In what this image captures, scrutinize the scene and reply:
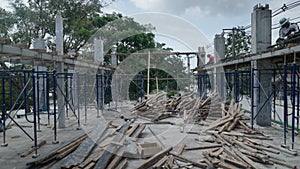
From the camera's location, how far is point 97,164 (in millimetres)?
5168

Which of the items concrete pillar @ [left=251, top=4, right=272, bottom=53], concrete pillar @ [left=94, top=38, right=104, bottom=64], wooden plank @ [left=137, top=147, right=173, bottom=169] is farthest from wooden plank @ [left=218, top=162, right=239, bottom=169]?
concrete pillar @ [left=94, top=38, right=104, bottom=64]

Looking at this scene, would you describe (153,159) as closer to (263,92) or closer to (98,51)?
(263,92)

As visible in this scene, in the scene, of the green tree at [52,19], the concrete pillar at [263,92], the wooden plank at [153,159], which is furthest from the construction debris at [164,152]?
the green tree at [52,19]

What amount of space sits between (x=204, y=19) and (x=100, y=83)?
6.04m

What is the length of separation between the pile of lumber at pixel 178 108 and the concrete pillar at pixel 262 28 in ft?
11.6

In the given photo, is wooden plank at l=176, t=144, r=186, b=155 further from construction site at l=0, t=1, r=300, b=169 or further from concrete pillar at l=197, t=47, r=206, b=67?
concrete pillar at l=197, t=47, r=206, b=67

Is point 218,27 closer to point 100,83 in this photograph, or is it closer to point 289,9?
point 289,9

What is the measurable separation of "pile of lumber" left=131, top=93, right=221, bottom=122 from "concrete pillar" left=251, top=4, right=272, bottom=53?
3522 mm

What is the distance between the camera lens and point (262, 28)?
359 inches

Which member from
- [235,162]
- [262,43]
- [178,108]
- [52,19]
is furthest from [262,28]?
[52,19]

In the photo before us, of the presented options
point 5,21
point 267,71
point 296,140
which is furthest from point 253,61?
point 5,21

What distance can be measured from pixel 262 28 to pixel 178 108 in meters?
5.64

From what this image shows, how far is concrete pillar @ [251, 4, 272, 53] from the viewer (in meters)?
9.07

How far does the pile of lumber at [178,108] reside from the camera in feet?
35.7
